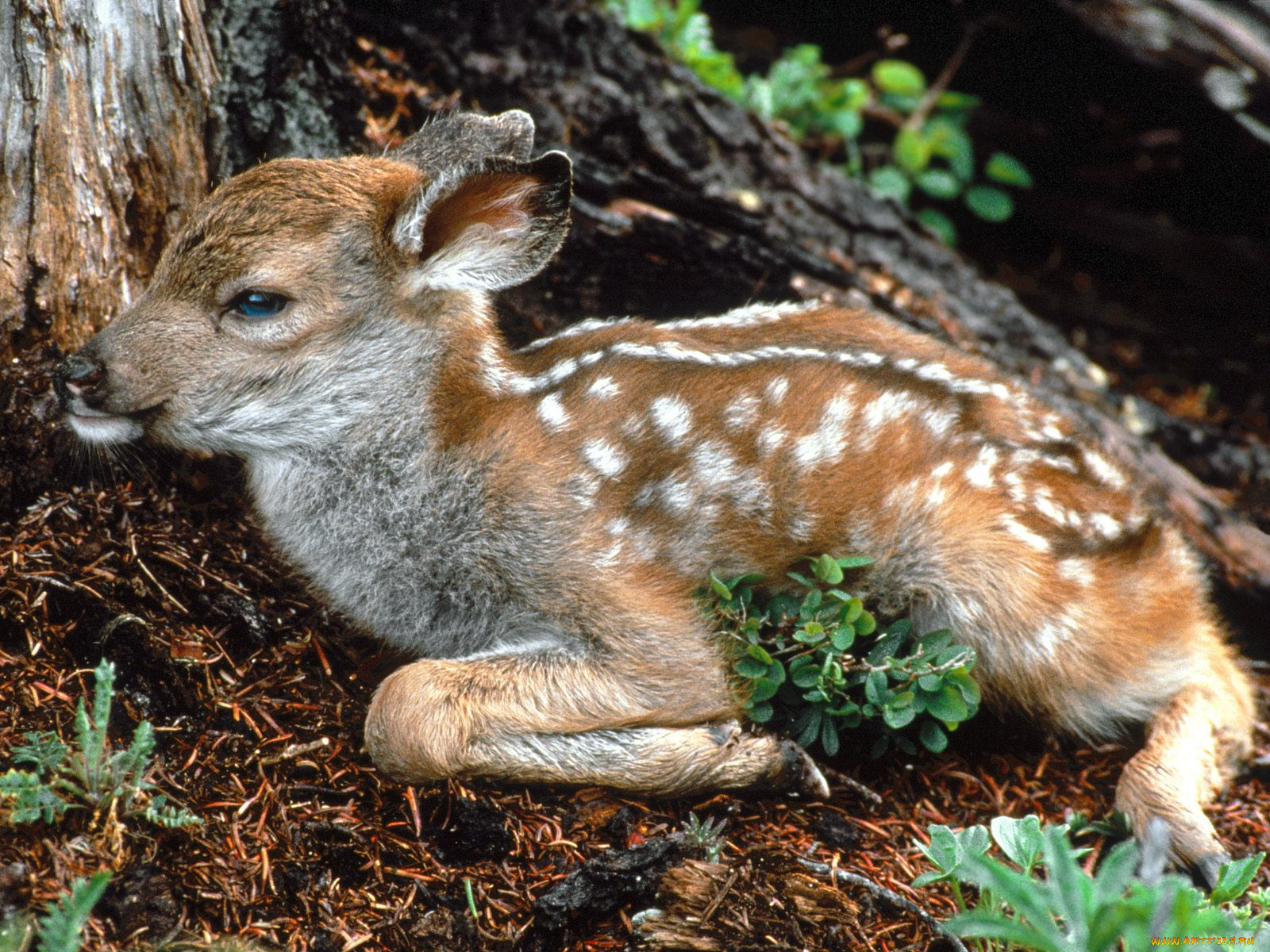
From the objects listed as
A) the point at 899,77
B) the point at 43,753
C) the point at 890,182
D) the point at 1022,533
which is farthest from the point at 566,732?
the point at 899,77

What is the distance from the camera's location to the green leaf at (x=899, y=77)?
6.25 m

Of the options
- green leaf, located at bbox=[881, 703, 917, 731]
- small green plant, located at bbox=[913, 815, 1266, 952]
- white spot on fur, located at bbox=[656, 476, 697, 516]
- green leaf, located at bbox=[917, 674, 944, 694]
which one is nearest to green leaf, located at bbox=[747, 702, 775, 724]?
green leaf, located at bbox=[881, 703, 917, 731]

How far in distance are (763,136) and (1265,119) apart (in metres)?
2.21

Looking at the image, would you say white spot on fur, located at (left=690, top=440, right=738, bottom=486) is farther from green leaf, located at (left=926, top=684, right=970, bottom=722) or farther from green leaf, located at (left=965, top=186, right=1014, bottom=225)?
green leaf, located at (left=965, top=186, right=1014, bottom=225)

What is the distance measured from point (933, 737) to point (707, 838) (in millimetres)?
816

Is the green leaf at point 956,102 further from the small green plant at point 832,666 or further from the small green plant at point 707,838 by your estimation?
the small green plant at point 707,838

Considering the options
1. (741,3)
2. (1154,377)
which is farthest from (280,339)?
(1154,377)

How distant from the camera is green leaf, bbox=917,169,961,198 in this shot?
6.34 m

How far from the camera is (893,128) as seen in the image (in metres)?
6.58

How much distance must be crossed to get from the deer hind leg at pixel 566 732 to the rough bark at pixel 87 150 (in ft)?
4.97

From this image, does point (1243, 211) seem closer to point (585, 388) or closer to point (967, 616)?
point (967, 616)

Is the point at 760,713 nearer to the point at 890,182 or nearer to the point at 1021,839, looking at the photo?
the point at 1021,839

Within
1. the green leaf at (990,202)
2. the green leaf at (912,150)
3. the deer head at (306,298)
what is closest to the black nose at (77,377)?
the deer head at (306,298)

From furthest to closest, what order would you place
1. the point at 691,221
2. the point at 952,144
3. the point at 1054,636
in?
the point at 952,144 < the point at 691,221 < the point at 1054,636
